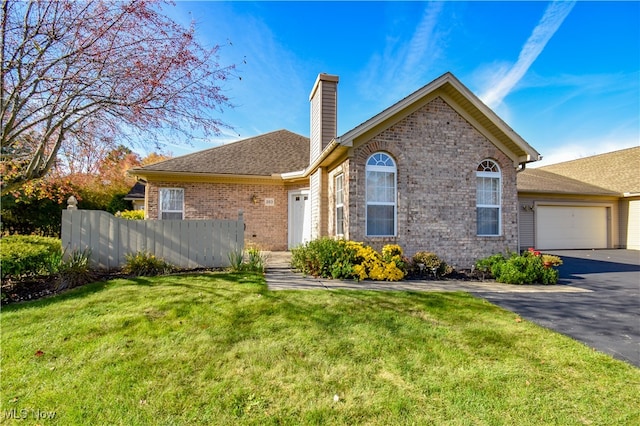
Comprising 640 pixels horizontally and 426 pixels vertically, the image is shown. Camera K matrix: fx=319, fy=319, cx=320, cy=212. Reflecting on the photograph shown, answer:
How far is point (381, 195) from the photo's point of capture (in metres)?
8.91

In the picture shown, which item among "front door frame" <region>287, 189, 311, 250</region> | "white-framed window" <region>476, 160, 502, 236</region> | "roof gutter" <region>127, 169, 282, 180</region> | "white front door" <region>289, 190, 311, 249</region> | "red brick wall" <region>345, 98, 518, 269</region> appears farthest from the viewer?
"white front door" <region>289, 190, 311, 249</region>

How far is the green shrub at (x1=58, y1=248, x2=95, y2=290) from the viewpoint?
6384mm

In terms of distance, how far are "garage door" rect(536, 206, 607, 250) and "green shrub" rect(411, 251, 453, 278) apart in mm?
11210

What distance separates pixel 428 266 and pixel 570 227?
13.5m

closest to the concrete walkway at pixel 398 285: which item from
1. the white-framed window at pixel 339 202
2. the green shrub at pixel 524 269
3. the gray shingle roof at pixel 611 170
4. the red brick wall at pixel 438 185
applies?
the green shrub at pixel 524 269

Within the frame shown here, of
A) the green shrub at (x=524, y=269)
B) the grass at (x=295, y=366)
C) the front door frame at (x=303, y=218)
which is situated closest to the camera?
the grass at (x=295, y=366)

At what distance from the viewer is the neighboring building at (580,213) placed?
1638 centimetres

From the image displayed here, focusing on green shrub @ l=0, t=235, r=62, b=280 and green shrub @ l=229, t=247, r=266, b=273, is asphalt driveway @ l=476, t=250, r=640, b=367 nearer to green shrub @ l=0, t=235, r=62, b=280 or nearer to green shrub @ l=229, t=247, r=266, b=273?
green shrub @ l=229, t=247, r=266, b=273

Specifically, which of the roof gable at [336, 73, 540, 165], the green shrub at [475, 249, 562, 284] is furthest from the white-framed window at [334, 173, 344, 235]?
the green shrub at [475, 249, 562, 284]

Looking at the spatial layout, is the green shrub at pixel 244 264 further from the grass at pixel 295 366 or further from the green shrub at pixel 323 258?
the grass at pixel 295 366

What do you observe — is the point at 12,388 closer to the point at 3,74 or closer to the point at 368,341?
the point at 368,341

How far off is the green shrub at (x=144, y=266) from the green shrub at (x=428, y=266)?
20.3 feet

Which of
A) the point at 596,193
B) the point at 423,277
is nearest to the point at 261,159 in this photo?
the point at 423,277

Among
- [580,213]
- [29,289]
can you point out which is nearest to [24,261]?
[29,289]
